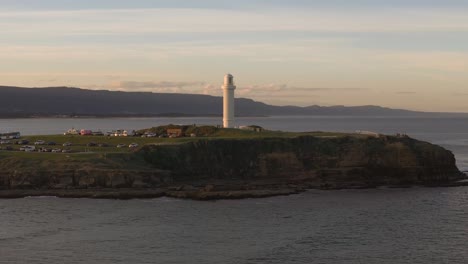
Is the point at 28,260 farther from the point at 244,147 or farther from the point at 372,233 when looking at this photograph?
the point at 244,147

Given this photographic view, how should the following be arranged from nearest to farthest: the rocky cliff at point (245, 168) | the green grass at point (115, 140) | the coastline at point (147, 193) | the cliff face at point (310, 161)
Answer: the coastline at point (147, 193)
the rocky cliff at point (245, 168)
the cliff face at point (310, 161)
the green grass at point (115, 140)

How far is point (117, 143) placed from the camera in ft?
269

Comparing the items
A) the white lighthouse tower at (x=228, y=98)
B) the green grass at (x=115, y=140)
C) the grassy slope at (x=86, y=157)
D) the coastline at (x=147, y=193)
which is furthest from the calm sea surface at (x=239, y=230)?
the white lighthouse tower at (x=228, y=98)

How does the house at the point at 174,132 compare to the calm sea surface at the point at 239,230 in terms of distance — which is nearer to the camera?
the calm sea surface at the point at 239,230

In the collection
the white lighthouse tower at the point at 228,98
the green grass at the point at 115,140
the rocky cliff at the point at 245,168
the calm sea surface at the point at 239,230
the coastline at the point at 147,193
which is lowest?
the calm sea surface at the point at 239,230

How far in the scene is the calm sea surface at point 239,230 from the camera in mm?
39094

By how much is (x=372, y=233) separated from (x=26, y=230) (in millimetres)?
22873

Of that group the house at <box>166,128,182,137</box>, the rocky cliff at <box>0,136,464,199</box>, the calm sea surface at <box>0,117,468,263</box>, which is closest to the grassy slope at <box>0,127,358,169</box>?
the rocky cliff at <box>0,136,464,199</box>

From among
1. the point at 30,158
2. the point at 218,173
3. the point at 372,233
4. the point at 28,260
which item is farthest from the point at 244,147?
the point at 28,260

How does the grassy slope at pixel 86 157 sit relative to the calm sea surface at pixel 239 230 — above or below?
above

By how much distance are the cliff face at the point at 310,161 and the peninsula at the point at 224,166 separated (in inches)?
4.2

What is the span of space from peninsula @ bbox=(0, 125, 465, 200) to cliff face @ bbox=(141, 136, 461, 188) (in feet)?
0.35

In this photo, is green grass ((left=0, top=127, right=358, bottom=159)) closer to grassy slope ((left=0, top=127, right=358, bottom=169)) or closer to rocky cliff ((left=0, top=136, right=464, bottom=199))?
grassy slope ((left=0, top=127, right=358, bottom=169))

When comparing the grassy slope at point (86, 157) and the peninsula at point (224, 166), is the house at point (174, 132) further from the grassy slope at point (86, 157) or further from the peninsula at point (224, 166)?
the grassy slope at point (86, 157)
